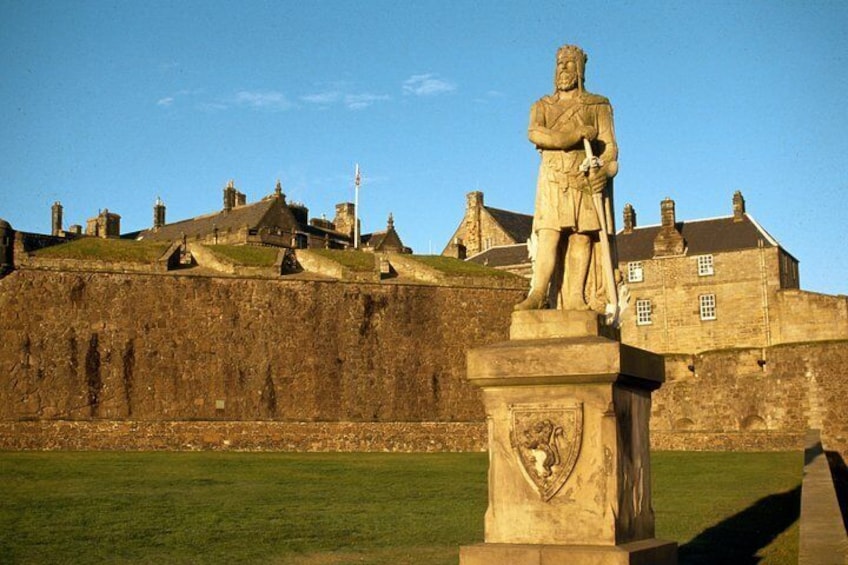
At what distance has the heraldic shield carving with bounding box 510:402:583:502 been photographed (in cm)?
735

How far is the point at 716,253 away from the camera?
57.1 m

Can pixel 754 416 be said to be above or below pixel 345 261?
below

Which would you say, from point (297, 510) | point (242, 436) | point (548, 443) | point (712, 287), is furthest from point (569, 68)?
point (712, 287)

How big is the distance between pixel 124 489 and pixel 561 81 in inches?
507

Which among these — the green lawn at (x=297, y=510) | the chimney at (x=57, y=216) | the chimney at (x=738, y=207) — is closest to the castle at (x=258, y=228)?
the chimney at (x=57, y=216)

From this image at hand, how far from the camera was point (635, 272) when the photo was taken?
60000 mm

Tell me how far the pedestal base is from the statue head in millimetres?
3748

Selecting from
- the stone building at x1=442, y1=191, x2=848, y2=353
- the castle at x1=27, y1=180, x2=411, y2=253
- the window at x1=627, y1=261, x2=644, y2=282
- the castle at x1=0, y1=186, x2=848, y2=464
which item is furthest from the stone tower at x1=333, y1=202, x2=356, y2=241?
the castle at x1=0, y1=186, x2=848, y2=464

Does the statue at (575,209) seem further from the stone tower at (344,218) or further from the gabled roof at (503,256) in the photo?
→ the stone tower at (344,218)

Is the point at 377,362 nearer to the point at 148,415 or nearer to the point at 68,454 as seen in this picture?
the point at 148,415

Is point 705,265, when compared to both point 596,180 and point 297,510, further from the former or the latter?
point 596,180

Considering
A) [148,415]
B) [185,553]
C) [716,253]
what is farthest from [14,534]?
[716,253]

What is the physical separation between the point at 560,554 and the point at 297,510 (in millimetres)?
9435

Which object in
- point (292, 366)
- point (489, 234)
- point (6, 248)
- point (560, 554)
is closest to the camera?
point (560, 554)
